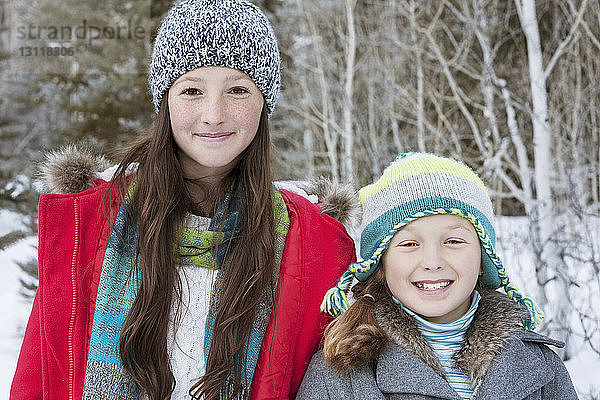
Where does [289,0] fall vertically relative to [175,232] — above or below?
above

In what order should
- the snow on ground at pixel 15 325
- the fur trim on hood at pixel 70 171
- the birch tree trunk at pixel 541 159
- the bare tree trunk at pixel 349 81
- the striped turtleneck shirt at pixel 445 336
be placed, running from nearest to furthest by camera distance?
1. the striped turtleneck shirt at pixel 445 336
2. the fur trim on hood at pixel 70 171
3. the snow on ground at pixel 15 325
4. the birch tree trunk at pixel 541 159
5. the bare tree trunk at pixel 349 81

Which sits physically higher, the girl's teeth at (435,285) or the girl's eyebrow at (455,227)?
Answer: the girl's eyebrow at (455,227)

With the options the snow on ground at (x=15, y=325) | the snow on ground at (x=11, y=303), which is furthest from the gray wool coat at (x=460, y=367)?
the snow on ground at (x=11, y=303)

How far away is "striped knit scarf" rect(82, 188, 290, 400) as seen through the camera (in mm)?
1804

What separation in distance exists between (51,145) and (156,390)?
21.3 feet

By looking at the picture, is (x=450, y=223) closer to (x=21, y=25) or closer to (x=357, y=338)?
(x=357, y=338)

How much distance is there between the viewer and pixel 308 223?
205cm

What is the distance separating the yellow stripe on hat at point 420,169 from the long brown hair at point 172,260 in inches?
15.6

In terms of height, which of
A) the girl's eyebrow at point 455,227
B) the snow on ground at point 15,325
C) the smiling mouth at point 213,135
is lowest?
the snow on ground at point 15,325

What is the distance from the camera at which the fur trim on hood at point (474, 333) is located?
1.86m

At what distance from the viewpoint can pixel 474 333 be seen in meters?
1.92

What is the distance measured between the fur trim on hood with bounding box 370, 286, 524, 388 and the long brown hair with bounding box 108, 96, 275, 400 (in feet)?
1.29

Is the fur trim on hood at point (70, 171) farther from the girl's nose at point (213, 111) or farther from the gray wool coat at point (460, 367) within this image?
the gray wool coat at point (460, 367)

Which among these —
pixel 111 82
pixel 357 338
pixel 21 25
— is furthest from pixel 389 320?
pixel 21 25
